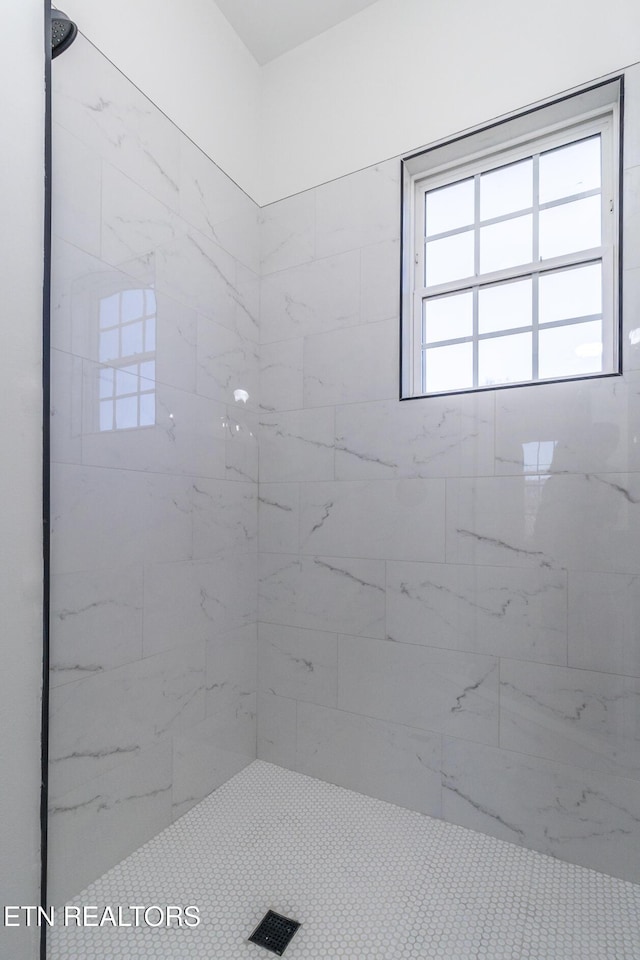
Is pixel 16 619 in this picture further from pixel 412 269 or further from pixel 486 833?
pixel 412 269

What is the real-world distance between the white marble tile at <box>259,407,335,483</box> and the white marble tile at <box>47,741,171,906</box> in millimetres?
1143

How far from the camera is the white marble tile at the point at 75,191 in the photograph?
1.37 metres

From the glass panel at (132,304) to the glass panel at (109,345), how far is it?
7cm

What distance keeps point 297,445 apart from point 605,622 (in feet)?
4.33

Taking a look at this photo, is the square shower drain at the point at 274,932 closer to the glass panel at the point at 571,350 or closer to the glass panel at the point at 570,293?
Answer: the glass panel at the point at 571,350

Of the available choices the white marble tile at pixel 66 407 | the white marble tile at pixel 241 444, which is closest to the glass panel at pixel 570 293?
the white marble tile at pixel 241 444

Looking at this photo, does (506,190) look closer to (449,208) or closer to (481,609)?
(449,208)

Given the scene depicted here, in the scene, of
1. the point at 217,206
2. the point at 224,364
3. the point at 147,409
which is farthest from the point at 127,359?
the point at 217,206

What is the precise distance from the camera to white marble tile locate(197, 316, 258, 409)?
1.92 metres

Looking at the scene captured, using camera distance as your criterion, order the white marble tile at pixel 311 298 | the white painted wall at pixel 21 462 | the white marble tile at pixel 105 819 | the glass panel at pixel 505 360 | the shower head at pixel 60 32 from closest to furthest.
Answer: the white painted wall at pixel 21 462 < the shower head at pixel 60 32 < the white marble tile at pixel 105 819 < the glass panel at pixel 505 360 < the white marble tile at pixel 311 298

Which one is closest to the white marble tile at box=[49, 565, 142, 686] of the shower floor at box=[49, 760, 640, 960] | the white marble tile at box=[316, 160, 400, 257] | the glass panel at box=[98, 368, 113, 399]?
the glass panel at box=[98, 368, 113, 399]

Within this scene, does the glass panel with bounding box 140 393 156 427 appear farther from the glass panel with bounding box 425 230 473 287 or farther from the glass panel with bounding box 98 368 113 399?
the glass panel with bounding box 425 230 473 287

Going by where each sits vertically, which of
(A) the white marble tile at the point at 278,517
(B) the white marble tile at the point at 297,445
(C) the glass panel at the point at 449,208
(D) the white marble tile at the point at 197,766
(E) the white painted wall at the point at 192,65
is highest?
(E) the white painted wall at the point at 192,65

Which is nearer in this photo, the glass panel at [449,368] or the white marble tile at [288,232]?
the glass panel at [449,368]
